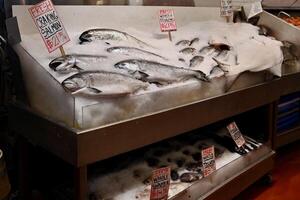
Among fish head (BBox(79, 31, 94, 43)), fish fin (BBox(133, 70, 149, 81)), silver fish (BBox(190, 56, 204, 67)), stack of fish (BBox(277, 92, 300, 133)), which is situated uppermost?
fish head (BBox(79, 31, 94, 43))

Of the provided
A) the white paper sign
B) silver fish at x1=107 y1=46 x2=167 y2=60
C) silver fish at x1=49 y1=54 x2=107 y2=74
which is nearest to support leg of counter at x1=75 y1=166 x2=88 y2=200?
silver fish at x1=49 y1=54 x2=107 y2=74

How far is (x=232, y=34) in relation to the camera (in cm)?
232

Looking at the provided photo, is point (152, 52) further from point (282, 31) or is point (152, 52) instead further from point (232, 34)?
point (282, 31)

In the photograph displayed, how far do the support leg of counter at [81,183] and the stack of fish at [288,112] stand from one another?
1721mm

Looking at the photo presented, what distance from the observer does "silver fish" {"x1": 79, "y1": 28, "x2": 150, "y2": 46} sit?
1608mm

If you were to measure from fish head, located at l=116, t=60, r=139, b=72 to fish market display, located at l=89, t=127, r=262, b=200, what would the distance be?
512mm

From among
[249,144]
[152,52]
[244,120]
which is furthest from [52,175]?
[244,120]

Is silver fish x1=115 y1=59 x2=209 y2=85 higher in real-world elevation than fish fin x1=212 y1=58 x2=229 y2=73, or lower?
higher

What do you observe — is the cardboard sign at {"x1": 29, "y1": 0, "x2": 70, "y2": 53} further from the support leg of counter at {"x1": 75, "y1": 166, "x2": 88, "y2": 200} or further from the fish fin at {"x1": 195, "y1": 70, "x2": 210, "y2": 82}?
the fish fin at {"x1": 195, "y1": 70, "x2": 210, "y2": 82}

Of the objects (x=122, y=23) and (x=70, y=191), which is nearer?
(x=70, y=191)

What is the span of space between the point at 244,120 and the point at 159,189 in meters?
1.17

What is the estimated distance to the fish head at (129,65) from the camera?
1382 millimetres

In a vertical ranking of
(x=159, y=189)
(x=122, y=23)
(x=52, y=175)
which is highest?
(x=122, y=23)

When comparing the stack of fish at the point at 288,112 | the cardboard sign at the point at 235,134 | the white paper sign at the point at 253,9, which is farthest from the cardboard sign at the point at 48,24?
the white paper sign at the point at 253,9
